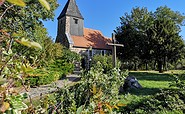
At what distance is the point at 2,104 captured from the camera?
66cm

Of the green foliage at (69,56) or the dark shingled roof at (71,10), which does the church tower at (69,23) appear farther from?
the green foliage at (69,56)

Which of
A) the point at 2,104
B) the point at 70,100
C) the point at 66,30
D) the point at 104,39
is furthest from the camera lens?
the point at 104,39

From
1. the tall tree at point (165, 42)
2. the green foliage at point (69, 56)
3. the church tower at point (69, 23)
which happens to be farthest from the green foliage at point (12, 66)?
the church tower at point (69, 23)

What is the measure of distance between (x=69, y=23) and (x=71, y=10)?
247 centimetres

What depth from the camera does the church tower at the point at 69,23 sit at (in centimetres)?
3388

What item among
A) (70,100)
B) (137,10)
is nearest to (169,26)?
(137,10)

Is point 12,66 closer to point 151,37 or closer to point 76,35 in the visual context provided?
point 151,37

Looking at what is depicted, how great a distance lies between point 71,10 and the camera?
1369 inches

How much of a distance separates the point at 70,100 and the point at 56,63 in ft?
61.1

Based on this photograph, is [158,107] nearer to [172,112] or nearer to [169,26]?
[172,112]

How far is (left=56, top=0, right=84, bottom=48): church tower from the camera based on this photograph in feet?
111

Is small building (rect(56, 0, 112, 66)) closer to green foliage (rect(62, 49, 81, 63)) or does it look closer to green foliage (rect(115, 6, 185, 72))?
green foliage (rect(115, 6, 185, 72))

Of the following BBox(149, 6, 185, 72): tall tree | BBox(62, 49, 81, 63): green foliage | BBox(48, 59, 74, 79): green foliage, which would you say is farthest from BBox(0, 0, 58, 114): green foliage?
BBox(149, 6, 185, 72): tall tree

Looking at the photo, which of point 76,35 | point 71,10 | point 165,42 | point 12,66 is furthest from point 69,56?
point 12,66
